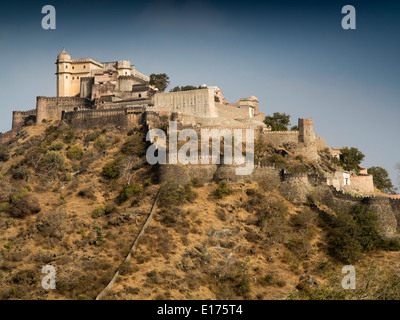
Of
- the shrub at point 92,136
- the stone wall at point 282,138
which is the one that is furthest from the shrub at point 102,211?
the stone wall at point 282,138

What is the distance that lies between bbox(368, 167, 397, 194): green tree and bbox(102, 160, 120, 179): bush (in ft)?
86.8

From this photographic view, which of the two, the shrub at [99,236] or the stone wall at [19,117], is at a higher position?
the stone wall at [19,117]

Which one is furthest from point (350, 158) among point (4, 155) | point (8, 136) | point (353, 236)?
point (8, 136)

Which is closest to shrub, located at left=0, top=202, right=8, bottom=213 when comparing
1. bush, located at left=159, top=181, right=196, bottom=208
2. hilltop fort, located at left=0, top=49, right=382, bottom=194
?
bush, located at left=159, top=181, right=196, bottom=208

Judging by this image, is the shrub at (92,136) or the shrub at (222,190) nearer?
the shrub at (222,190)

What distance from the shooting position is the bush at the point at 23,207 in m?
46.5

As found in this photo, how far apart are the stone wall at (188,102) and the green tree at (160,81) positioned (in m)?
10.9

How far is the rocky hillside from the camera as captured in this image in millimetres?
38500

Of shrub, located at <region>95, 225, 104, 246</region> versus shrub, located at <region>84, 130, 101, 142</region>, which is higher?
shrub, located at <region>84, 130, 101, 142</region>

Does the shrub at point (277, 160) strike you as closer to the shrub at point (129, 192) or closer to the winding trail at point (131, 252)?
the winding trail at point (131, 252)

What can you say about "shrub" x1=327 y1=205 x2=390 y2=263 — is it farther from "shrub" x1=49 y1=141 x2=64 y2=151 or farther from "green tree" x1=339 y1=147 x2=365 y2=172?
"shrub" x1=49 y1=141 x2=64 y2=151

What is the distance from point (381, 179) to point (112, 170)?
92.4 ft
